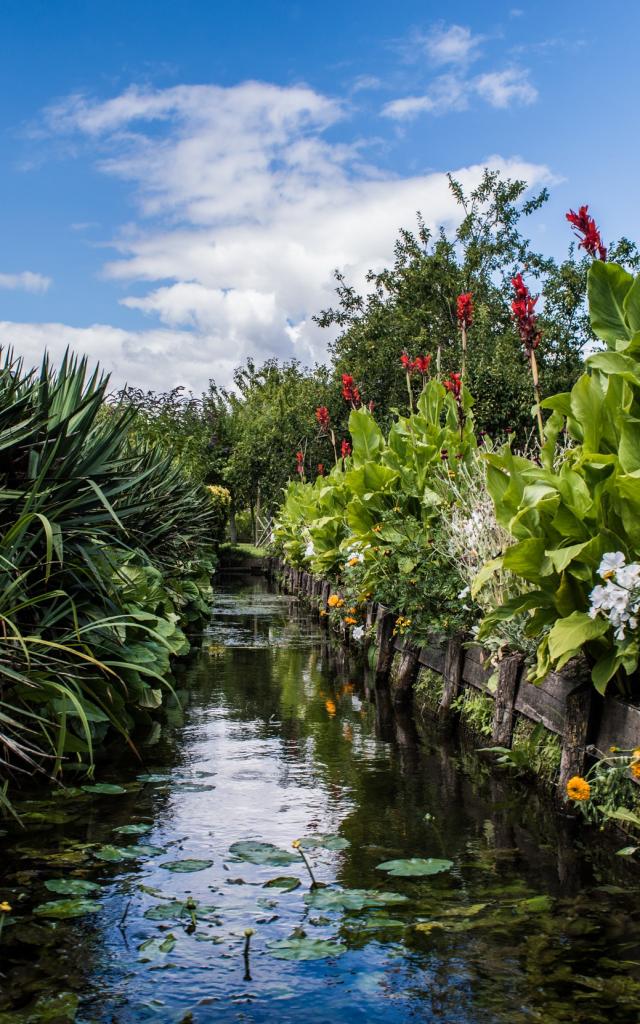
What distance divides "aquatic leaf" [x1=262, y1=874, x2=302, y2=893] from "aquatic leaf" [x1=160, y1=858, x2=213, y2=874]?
0.29 meters

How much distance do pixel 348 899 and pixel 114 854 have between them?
103cm

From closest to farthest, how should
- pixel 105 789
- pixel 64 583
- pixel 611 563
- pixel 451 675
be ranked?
1. pixel 611 563
2. pixel 105 789
3. pixel 64 583
4. pixel 451 675

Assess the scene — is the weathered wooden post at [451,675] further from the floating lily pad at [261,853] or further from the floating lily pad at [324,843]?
the floating lily pad at [261,853]

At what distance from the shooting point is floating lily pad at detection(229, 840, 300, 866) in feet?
12.7

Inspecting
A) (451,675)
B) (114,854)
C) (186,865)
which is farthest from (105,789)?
(451,675)

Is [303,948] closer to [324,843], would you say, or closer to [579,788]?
[324,843]

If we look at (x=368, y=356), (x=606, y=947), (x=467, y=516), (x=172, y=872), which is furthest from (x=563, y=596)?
(x=368, y=356)

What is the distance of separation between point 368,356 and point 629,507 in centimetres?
2903

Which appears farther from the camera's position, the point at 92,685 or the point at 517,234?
the point at 517,234

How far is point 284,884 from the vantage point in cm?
367

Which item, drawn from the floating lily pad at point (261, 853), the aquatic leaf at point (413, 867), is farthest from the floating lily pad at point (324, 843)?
the aquatic leaf at point (413, 867)

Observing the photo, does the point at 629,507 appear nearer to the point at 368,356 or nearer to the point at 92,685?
the point at 92,685

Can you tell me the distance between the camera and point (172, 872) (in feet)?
12.5

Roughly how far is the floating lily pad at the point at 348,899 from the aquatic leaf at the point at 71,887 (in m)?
0.80
